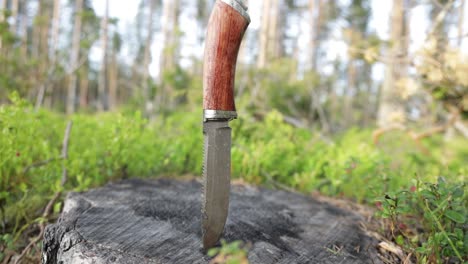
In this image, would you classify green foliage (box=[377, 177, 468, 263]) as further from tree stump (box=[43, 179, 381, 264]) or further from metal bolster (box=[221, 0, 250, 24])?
metal bolster (box=[221, 0, 250, 24])

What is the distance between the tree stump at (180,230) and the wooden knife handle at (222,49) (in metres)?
0.62

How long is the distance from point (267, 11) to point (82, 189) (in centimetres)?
1057

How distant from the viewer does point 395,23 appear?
22.8ft

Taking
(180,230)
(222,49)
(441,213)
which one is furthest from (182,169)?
(441,213)

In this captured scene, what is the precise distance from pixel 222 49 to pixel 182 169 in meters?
1.88

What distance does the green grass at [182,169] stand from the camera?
148cm

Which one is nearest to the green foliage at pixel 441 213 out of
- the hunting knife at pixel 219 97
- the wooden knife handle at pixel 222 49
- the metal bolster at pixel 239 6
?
the hunting knife at pixel 219 97

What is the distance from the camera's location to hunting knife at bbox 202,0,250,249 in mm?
1393

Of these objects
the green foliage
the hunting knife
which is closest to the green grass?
the green foliage

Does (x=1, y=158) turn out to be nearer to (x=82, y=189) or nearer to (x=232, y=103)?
(x=82, y=189)

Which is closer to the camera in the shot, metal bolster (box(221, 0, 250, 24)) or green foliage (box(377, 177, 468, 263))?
green foliage (box(377, 177, 468, 263))

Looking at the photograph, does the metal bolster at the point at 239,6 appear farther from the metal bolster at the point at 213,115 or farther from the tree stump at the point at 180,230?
the tree stump at the point at 180,230

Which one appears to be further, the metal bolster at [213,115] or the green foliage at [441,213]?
the metal bolster at [213,115]

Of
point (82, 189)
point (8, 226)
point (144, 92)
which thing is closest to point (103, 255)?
point (82, 189)
